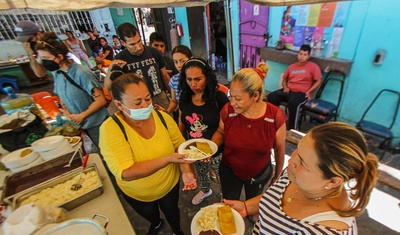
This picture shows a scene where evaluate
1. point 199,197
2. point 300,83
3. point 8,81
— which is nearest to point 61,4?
point 199,197

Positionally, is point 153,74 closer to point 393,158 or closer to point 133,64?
point 133,64

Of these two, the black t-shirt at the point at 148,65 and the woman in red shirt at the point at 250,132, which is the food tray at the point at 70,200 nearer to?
the woman in red shirt at the point at 250,132

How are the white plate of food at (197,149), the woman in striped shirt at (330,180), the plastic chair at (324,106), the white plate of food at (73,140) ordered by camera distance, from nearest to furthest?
the woman in striped shirt at (330,180)
the white plate of food at (197,149)
the white plate of food at (73,140)
the plastic chair at (324,106)

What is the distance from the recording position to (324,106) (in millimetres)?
3814

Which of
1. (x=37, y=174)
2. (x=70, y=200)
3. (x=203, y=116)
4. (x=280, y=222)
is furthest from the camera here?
(x=203, y=116)

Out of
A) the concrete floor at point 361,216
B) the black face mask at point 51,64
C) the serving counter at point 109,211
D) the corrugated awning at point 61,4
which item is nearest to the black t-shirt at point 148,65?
the black face mask at point 51,64

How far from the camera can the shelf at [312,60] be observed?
3.70 meters

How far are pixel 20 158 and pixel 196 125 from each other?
174 centimetres

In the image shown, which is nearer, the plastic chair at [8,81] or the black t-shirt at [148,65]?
the black t-shirt at [148,65]

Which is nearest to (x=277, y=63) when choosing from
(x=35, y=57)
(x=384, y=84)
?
(x=384, y=84)

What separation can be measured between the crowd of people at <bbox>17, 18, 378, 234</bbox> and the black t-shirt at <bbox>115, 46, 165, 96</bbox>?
0.6 inches

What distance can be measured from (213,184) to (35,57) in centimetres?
317

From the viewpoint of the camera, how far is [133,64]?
9.14 ft

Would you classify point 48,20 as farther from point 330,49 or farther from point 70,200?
point 330,49
